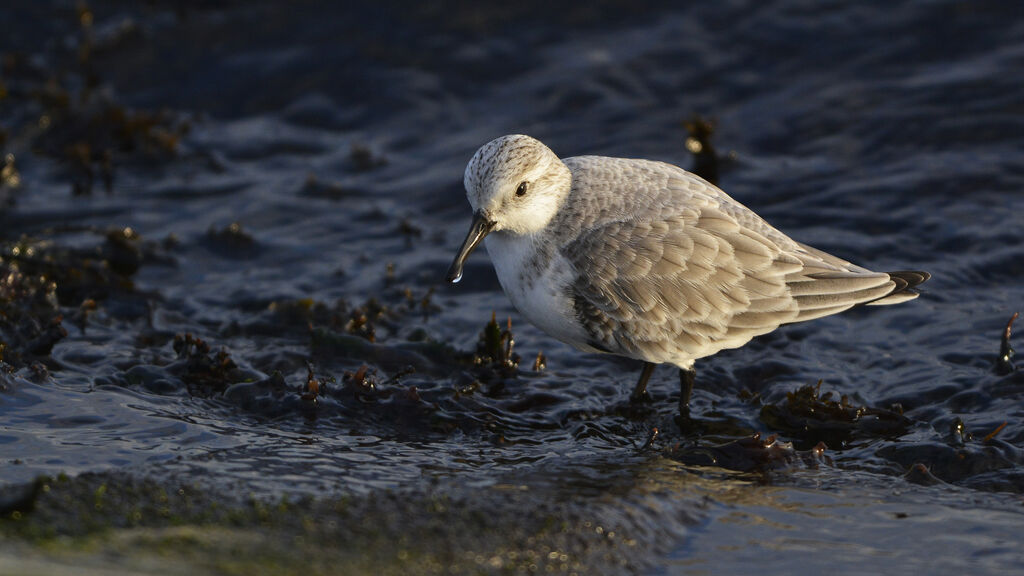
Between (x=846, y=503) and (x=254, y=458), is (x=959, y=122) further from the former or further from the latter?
(x=254, y=458)

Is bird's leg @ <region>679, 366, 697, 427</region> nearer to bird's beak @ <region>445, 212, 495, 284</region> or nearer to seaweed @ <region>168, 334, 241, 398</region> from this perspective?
bird's beak @ <region>445, 212, 495, 284</region>

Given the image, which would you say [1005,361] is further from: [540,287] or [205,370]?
[205,370]

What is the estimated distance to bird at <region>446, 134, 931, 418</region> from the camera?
557 cm

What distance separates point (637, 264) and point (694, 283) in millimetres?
332

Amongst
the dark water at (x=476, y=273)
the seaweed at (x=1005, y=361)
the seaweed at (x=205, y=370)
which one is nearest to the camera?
the dark water at (x=476, y=273)

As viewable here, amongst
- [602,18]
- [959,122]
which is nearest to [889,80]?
[959,122]

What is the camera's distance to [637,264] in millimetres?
5609

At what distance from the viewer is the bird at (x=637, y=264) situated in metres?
5.57

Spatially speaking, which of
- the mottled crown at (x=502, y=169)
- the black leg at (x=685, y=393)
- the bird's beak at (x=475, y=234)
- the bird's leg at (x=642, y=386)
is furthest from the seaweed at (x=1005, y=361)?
the bird's beak at (x=475, y=234)

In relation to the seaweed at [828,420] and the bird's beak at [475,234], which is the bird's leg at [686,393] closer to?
the seaweed at [828,420]

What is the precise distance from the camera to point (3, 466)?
4.55 m

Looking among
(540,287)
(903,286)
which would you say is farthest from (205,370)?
(903,286)

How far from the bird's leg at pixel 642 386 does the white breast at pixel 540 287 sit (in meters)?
0.50

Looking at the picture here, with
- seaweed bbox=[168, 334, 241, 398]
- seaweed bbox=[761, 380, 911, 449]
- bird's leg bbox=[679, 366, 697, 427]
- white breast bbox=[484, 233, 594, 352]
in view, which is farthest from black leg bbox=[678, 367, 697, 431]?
seaweed bbox=[168, 334, 241, 398]
